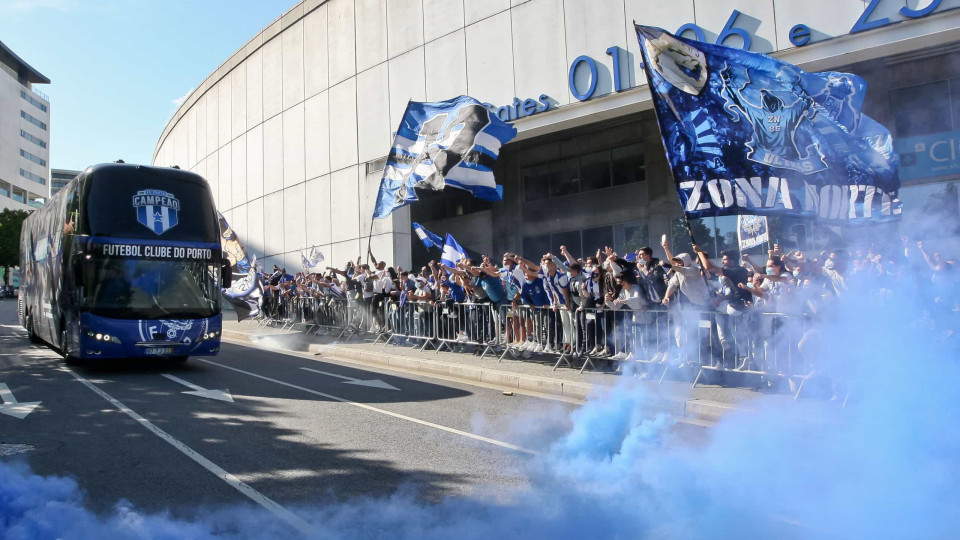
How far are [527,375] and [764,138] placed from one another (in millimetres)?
4816

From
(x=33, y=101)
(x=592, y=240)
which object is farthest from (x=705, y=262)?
(x=33, y=101)

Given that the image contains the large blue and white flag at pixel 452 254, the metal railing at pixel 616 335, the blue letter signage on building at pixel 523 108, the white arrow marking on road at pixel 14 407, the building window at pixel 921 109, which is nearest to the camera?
the white arrow marking on road at pixel 14 407

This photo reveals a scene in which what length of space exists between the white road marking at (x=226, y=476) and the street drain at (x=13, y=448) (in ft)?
3.43

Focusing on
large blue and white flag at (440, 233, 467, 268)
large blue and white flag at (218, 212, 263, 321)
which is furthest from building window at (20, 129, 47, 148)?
large blue and white flag at (440, 233, 467, 268)

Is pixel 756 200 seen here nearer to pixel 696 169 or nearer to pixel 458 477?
pixel 696 169

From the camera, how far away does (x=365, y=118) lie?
75.6 ft

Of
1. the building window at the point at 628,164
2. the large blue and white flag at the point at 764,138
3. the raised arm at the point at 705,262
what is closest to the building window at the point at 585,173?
the building window at the point at 628,164

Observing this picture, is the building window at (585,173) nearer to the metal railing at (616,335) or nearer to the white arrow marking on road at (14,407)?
the metal railing at (616,335)

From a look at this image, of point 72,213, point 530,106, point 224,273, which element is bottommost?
point 224,273

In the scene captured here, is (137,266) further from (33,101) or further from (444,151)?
(33,101)

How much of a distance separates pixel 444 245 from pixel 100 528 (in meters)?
9.89

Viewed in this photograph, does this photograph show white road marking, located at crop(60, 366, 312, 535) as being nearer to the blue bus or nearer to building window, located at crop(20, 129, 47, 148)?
the blue bus

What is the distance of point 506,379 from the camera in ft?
32.2

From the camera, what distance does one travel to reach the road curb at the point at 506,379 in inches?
→ 282
